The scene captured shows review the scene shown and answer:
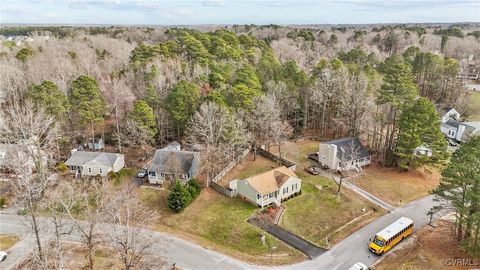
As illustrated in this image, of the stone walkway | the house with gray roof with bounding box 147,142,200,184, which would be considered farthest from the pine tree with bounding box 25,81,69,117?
the stone walkway

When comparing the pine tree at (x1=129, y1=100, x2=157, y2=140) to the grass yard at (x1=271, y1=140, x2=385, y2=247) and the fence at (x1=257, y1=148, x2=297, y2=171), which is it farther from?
the grass yard at (x1=271, y1=140, x2=385, y2=247)

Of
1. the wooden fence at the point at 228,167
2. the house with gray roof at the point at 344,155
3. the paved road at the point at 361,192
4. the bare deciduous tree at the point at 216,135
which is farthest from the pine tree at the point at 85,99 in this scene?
the paved road at the point at 361,192

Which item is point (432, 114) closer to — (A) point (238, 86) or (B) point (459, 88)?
(A) point (238, 86)

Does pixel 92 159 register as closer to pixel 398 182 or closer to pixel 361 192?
pixel 361 192

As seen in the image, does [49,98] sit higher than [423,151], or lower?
higher

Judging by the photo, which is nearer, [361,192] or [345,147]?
[361,192]

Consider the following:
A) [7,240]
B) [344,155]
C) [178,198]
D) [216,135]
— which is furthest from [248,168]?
[7,240]

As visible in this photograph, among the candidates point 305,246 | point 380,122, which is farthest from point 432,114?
point 305,246
